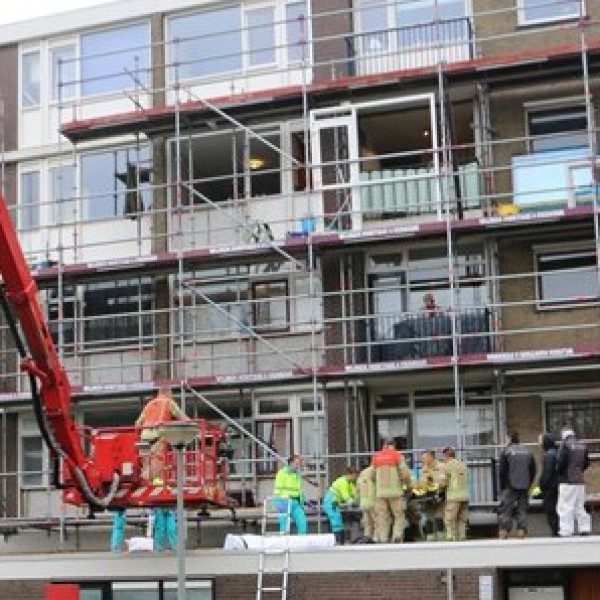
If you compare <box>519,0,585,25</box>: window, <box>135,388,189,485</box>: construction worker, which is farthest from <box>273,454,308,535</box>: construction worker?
<box>519,0,585,25</box>: window

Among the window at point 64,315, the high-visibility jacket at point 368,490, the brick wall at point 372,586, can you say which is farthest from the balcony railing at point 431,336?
the window at point 64,315

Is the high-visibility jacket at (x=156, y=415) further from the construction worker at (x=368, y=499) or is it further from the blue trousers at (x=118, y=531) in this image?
the construction worker at (x=368, y=499)

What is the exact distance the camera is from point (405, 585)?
19.9 meters

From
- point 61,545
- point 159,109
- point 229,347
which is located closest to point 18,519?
point 61,545

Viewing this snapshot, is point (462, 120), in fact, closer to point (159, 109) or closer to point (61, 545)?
point (159, 109)

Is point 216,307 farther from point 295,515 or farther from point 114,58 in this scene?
point 114,58

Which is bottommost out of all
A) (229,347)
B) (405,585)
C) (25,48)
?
(405,585)

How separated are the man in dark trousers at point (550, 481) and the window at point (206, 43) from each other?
11.1 m

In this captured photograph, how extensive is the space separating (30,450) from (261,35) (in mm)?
9653

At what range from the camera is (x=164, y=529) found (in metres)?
21.8

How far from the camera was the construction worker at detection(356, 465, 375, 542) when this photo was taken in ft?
69.1

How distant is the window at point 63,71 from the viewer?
29.1 m

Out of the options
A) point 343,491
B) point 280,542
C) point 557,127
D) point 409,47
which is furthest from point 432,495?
point 409,47

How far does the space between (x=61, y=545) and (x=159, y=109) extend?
8549 millimetres
